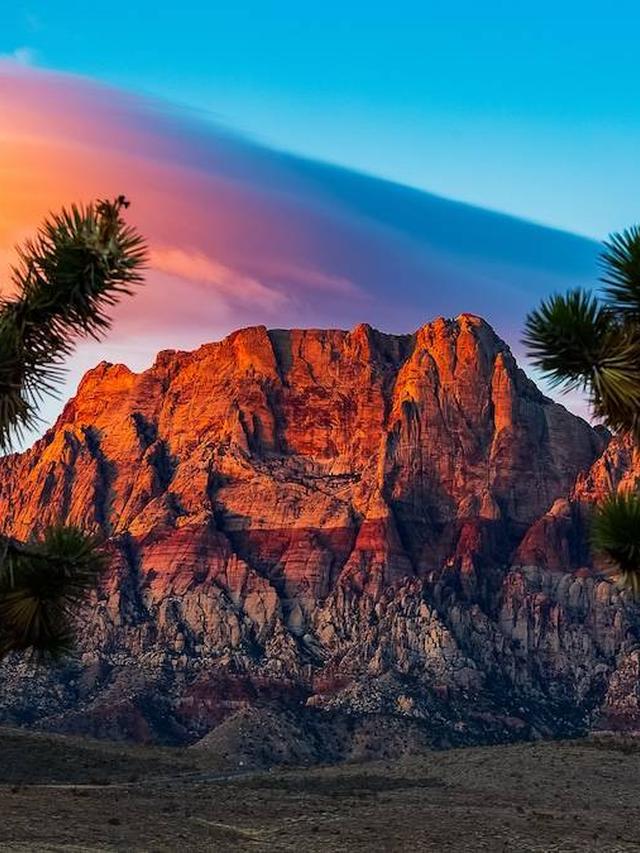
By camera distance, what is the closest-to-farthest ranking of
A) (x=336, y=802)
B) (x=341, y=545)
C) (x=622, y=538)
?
(x=622, y=538) → (x=336, y=802) → (x=341, y=545)

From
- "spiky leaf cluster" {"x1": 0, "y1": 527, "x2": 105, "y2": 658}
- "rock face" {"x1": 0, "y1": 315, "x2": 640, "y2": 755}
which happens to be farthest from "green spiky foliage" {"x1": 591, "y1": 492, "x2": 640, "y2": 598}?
"rock face" {"x1": 0, "y1": 315, "x2": 640, "y2": 755}

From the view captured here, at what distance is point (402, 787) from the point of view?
171 ft

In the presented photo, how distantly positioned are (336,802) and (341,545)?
12435cm

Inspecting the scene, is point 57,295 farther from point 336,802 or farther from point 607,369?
point 336,802

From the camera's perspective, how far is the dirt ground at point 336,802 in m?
37.1

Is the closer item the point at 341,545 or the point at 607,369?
the point at 607,369

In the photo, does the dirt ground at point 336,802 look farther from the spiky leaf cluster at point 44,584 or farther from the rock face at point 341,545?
the rock face at point 341,545

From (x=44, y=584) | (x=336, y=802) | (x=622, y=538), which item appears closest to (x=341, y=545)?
(x=336, y=802)

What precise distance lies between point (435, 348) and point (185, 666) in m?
55.7

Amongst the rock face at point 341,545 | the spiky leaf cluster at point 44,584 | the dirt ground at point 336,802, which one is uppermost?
the rock face at point 341,545

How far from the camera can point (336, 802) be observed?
147 feet

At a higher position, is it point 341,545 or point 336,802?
point 341,545

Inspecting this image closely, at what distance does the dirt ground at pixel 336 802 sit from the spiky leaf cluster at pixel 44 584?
9.41 metres

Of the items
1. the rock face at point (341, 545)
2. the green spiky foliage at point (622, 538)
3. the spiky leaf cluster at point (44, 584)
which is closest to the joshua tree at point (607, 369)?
the green spiky foliage at point (622, 538)
